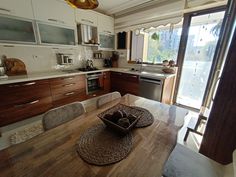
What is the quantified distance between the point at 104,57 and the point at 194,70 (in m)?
2.46

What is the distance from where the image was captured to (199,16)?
2.33 metres

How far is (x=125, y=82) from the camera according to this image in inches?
119

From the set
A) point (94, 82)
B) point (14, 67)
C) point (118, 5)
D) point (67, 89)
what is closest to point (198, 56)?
point (118, 5)

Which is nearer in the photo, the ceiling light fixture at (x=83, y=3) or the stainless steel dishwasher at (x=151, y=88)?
the ceiling light fixture at (x=83, y=3)

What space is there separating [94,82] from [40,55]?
49.7 inches

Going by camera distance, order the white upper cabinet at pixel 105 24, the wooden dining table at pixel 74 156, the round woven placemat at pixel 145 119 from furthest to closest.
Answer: the white upper cabinet at pixel 105 24 < the round woven placemat at pixel 145 119 < the wooden dining table at pixel 74 156

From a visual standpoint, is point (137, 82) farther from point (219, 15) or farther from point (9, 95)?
point (9, 95)

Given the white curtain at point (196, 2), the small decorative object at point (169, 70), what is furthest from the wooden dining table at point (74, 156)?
the white curtain at point (196, 2)

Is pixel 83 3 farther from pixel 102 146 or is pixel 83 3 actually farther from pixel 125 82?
pixel 125 82

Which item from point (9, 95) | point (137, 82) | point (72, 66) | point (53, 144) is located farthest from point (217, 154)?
point (72, 66)

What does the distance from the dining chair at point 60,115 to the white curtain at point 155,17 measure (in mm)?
2440

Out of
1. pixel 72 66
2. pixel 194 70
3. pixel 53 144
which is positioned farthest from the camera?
pixel 72 66

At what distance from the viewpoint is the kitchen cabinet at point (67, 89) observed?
2.27 metres

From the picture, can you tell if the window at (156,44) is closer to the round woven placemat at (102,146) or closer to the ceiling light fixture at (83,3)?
the ceiling light fixture at (83,3)
